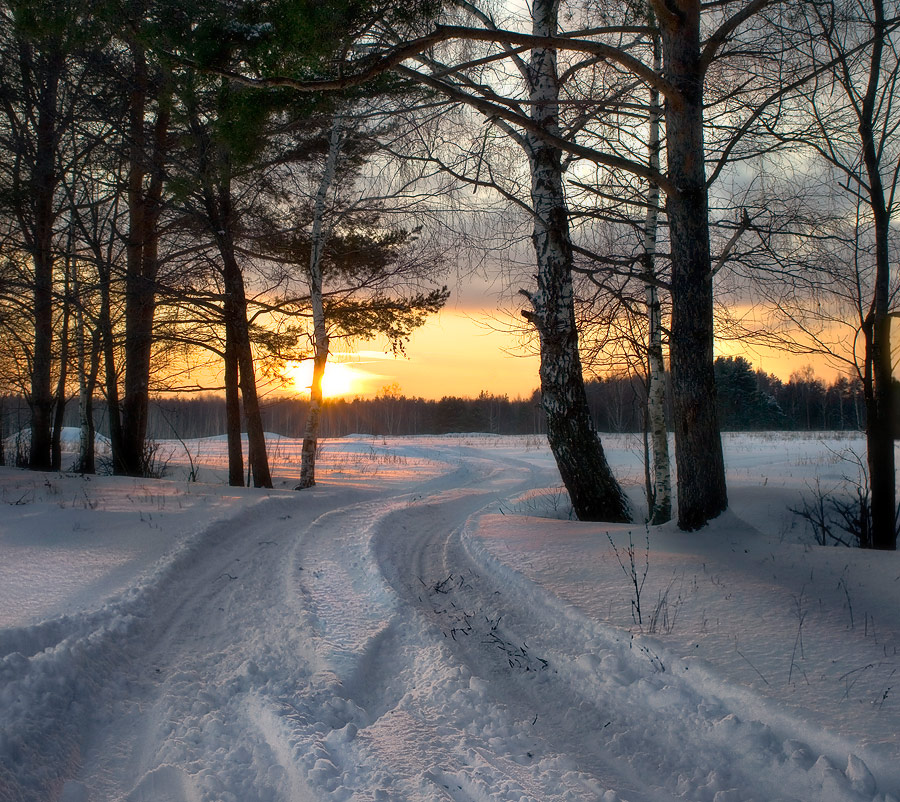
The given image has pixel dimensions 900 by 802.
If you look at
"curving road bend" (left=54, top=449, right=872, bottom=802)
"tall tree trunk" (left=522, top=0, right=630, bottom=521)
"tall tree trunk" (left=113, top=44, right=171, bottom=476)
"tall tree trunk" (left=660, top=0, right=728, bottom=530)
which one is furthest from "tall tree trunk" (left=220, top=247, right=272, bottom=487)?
"tall tree trunk" (left=660, top=0, right=728, bottom=530)

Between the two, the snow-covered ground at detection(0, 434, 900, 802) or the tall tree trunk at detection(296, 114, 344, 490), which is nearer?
the snow-covered ground at detection(0, 434, 900, 802)

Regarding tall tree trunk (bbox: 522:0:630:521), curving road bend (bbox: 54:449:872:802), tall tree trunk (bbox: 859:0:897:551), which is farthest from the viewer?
tall tree trunk (bbox: 522:0:630:521)

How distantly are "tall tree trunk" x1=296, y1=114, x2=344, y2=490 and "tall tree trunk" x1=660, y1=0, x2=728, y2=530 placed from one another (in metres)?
7.73

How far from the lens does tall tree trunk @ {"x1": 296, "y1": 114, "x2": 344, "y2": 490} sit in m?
12.5

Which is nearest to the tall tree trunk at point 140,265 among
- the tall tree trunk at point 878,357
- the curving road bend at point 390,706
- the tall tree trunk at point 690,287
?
the curving road bend at point 390,706

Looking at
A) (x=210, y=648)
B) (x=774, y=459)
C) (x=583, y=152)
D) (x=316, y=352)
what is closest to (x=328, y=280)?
(x=316, y=352)

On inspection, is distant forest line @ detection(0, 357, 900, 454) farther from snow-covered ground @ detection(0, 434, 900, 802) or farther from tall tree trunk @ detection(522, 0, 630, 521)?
snow-covered ground @ detection(0, 434, 900, 802)

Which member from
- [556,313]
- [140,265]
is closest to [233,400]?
[140,265]

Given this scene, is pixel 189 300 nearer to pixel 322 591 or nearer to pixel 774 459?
pixel 322 591

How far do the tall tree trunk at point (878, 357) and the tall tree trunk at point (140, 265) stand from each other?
37.4 feet

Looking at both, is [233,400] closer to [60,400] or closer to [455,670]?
[60,400]

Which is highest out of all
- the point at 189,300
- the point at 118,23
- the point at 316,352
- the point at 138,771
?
the point at 118,23

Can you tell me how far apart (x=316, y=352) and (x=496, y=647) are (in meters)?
9.95

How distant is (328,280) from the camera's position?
14062mm
